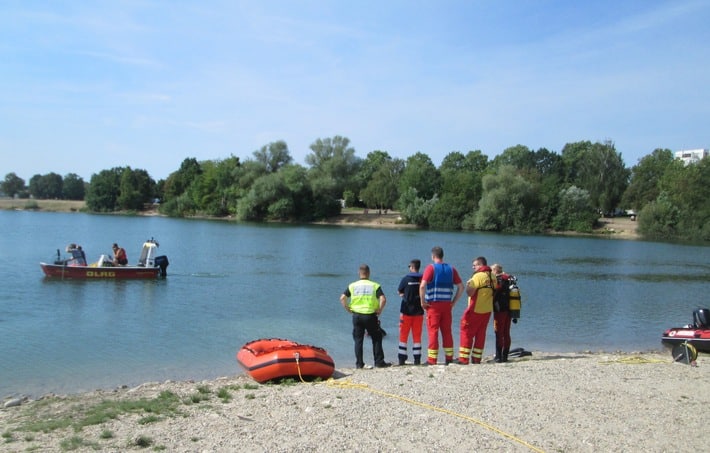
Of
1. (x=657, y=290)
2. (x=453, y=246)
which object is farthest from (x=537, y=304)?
(x=453, y=246)

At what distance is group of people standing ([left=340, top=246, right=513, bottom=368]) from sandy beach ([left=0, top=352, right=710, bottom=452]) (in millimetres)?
873

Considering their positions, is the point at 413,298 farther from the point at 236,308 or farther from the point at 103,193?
the point at 103,193

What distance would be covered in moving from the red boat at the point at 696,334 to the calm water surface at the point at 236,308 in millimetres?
2202

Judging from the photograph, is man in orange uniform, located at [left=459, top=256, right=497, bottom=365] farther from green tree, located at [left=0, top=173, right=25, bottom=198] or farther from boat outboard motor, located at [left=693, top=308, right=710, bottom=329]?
green tree, located at [left=0, top=173, right=25, bottom=198]

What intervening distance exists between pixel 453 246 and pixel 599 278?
19037 mm

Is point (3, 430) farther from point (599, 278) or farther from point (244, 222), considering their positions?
point (244, 222)

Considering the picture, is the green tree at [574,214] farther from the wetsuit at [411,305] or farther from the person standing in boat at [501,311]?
the wetsuit at [411,305]

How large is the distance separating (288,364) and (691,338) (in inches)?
376

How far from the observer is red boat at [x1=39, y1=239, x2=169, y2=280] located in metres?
24.9

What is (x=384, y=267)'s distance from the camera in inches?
1340

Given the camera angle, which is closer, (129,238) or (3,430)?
(3,430)

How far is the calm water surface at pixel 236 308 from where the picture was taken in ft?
42.2

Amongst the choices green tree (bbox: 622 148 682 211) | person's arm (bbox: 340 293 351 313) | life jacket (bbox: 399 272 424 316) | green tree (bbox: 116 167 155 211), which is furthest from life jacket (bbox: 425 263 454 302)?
green tree (bbox: 116 167 155 211)

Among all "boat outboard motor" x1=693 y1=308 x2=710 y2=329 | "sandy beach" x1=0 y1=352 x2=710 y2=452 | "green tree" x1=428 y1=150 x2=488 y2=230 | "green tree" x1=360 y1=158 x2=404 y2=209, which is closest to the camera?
"sandy beach" x1=0 y1=352 x2=710 y2=452
